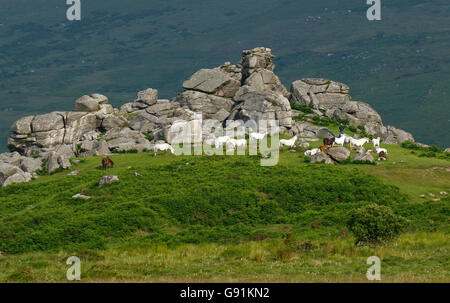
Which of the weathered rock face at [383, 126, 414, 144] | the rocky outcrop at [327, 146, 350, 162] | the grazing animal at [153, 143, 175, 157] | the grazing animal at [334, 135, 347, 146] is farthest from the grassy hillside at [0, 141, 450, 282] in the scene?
the weathered rock face at [383, 126, 414, 144]

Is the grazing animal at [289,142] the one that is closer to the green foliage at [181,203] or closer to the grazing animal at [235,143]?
the grazing animal at [235,143]

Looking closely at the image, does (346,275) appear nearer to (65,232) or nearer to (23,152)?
(65,232)

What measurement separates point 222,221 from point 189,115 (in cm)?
3060

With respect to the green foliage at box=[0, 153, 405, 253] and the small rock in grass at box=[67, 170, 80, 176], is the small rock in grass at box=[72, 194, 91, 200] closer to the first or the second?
the green foliage at box=[0, 153, 405, 253]

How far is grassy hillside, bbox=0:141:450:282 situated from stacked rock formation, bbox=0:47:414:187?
1036 centimetres

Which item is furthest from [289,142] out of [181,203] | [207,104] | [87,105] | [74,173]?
[87,105]

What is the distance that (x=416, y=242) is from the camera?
106ft

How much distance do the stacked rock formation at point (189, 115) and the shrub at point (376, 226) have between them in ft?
104

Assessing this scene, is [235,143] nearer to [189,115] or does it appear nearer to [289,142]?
[289,142]

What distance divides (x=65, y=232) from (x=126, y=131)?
3230 centimetres

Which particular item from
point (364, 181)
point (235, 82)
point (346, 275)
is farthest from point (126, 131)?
point (346, 275)

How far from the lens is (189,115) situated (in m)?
69.7

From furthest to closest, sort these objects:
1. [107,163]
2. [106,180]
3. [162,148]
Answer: [162,148]
[107,163]
[106,180]

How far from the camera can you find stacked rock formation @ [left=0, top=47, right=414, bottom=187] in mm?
64938
